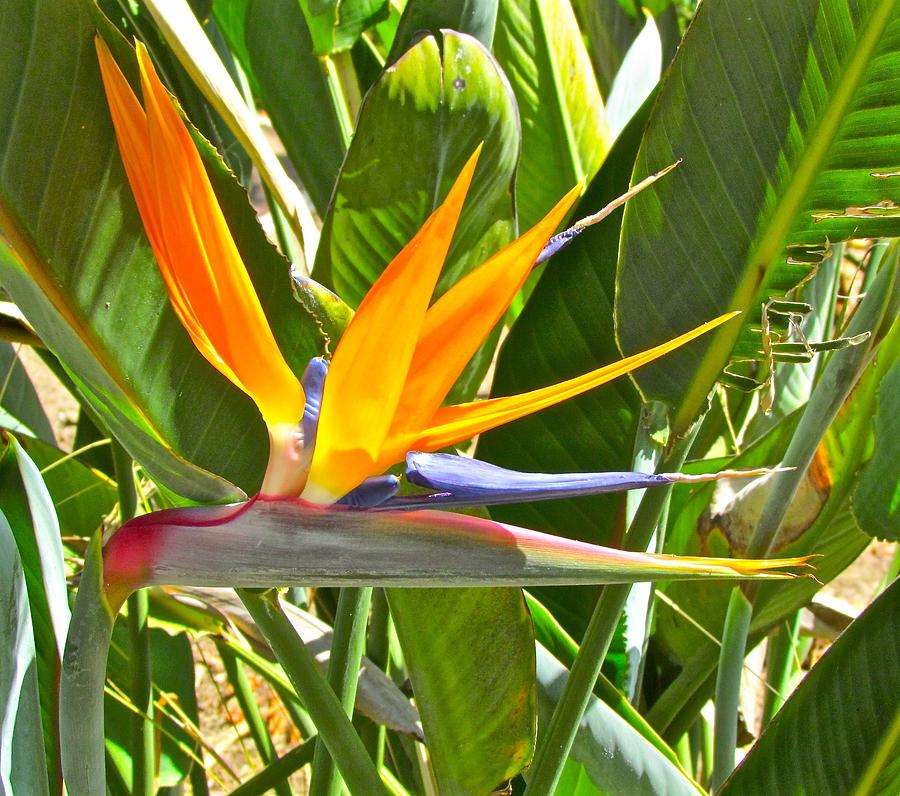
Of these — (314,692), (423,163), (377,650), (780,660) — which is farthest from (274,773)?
(780,660)

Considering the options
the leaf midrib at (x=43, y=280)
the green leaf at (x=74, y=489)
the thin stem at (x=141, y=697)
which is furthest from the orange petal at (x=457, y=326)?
the green leaf at (x=74, y=489)

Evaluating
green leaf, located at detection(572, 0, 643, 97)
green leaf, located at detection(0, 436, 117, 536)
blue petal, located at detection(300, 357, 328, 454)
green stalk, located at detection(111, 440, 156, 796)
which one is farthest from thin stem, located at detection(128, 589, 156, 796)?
green leaf, located at detection(572, 0, 643, 97)

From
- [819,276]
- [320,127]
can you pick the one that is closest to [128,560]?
[320,127]

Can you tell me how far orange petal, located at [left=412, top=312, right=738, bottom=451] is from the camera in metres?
0.31

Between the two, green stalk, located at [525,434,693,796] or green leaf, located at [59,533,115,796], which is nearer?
green leaf, located at [59,533,115,796]

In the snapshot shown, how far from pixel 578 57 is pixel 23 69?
0.68 meters

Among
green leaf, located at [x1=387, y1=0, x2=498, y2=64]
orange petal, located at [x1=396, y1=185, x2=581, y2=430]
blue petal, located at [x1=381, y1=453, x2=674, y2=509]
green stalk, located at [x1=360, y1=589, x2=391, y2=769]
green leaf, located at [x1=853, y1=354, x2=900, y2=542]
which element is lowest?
green stalk, located at [x1=360, y1=589, x2=391, y2=769]

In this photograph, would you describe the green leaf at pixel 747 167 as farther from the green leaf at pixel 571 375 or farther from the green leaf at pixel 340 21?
the green leaf at pixel 340 21

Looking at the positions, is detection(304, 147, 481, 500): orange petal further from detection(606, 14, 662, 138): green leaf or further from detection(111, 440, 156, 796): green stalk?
detection(606, 14, 662, 138): green leaf

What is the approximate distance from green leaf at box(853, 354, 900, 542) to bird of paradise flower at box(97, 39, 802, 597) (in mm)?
334

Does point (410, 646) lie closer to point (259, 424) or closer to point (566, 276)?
point (259, 424)

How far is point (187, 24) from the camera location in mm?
525

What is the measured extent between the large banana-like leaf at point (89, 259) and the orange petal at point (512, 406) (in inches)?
3.5

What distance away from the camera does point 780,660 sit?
105 centimetres
